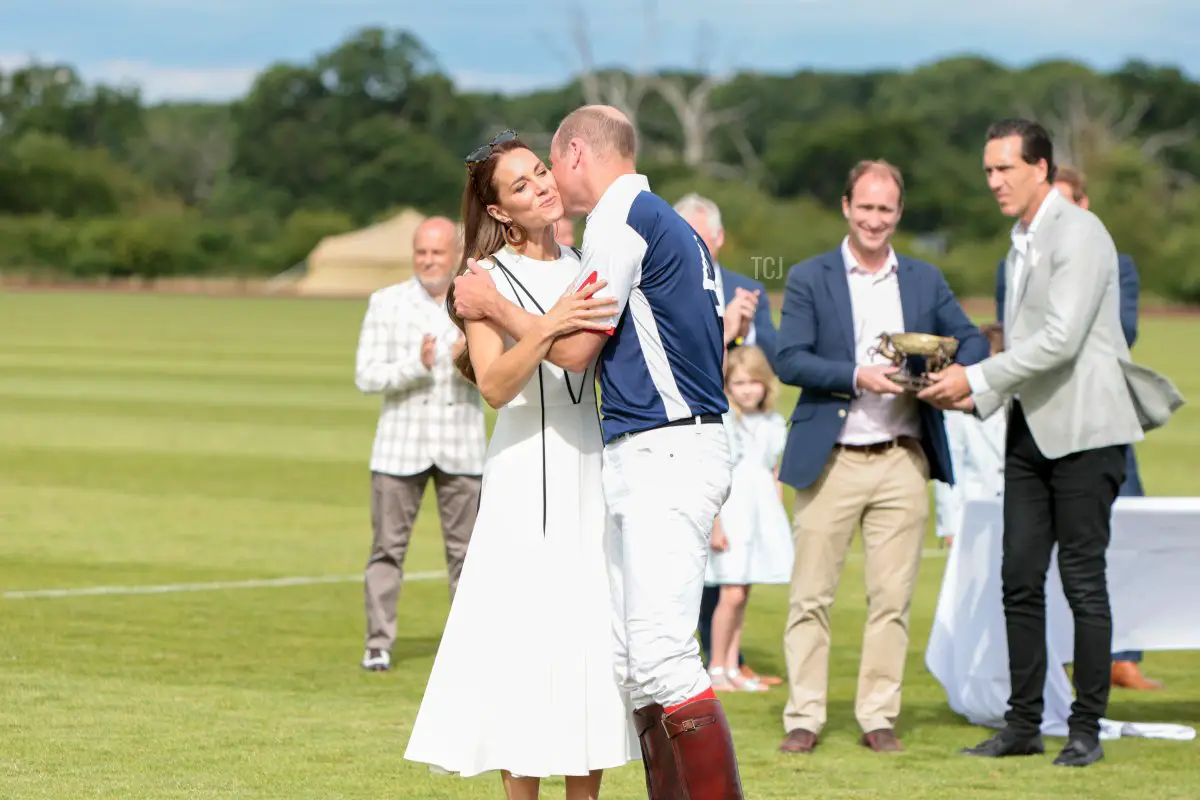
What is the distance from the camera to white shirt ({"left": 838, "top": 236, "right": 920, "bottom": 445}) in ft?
25.8

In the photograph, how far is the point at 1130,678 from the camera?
9.37 meters

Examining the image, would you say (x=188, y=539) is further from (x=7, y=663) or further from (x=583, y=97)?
(x=583, y=97)

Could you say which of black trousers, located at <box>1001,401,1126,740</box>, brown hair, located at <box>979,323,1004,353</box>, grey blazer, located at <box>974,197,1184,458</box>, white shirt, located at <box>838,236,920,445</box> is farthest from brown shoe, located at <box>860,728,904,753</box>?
brown hair, located at <box>979,323,1004,353</box>

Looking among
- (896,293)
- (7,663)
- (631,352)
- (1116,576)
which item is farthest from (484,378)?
(7,663)

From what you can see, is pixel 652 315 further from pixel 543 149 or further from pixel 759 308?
pixel 543 149

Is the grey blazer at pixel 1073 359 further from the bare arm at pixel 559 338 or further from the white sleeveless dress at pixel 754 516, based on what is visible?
the bare arm at pixel 559 338

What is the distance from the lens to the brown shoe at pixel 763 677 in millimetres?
9359

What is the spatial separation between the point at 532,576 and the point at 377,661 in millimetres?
3819

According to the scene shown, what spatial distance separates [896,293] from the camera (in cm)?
796

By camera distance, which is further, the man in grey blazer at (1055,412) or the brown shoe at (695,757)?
the man in grey blazer at (1055,412)

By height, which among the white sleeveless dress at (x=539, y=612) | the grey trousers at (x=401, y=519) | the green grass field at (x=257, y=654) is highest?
the white sleeveless dress at (x=539, y=612)

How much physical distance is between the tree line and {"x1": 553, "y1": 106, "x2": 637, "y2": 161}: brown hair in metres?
66.1

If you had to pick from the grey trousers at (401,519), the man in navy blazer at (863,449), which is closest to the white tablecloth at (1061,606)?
the man in navy blazer at (863,449)

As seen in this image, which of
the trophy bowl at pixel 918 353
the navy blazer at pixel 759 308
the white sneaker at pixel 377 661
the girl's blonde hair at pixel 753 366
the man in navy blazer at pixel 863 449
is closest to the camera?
the trophy bowl at pixel 918 353
